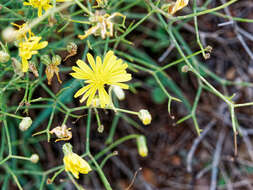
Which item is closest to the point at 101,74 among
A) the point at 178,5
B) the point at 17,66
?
the point at 17,66

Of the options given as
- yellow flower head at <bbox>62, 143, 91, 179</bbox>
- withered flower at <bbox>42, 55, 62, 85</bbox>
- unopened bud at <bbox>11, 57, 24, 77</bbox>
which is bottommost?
yellow flower head at <bbox>62, 143, 91, 179</bbox>

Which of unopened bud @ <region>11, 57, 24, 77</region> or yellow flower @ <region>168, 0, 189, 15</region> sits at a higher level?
yellow flower @ <region>168, 0, 189, 15</region>

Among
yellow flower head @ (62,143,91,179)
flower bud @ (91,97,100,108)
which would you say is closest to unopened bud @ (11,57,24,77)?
flower bud @ (91,97,100,108)

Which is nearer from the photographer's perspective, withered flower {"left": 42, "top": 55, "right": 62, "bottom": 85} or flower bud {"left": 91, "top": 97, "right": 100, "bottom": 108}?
flower bud {"left": 91, "top": 97, "right": 100, "bottom": 108}

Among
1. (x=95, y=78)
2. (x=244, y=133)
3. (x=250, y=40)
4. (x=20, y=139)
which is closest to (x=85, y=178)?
(x=20, y=139)

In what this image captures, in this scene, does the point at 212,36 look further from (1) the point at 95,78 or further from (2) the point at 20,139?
(2) the point at 20,139

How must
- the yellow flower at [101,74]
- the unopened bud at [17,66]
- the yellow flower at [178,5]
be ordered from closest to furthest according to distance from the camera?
the unopened bud at [17,66] < the yellow flower at [178,5] < the yellow flower at [101,74]

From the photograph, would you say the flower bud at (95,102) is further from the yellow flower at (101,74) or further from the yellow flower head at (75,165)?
the yellow flower head at (75,165)

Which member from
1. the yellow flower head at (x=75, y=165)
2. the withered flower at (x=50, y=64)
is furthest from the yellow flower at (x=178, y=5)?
the yellow flower head at (x=75, y=165)

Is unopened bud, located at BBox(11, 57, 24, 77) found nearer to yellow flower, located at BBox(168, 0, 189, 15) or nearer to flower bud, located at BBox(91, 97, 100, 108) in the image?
flower bud, located at BBox(91, 97, 100, 108)
